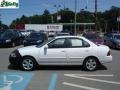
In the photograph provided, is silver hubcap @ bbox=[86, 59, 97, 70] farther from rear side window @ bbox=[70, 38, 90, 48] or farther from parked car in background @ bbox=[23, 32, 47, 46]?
parked car in background @ bbox=[23, 32, 47, 46]

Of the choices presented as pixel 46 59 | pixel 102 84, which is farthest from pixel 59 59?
pixel 102 84

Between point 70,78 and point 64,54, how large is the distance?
1.98 m

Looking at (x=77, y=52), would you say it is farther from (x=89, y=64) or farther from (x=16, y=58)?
(x=16, y=58)

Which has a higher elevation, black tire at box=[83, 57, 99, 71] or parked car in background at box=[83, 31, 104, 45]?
parked car in background at box=[83, 31, 104, 45]

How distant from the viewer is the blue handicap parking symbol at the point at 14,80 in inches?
404

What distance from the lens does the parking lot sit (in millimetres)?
10359

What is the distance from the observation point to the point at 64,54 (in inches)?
545

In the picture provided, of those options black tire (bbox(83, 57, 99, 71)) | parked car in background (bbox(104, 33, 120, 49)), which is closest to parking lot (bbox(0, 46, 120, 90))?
black tire (bbox(83, 57, 99, 71))

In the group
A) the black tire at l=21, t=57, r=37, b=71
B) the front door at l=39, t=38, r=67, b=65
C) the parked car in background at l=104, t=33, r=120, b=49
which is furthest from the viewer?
the parked car in background at l=104, t=33, r=120, b=49

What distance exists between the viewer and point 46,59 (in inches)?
547

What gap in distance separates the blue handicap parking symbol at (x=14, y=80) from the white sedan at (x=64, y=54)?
868 mm

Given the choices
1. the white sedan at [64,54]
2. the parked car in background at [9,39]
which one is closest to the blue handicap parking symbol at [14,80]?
the white sedan at [64,54]

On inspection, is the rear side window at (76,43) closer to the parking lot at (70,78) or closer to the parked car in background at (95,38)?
the parking lot at (70,78)

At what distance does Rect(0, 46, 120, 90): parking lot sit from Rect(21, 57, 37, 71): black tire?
0.86 feet
